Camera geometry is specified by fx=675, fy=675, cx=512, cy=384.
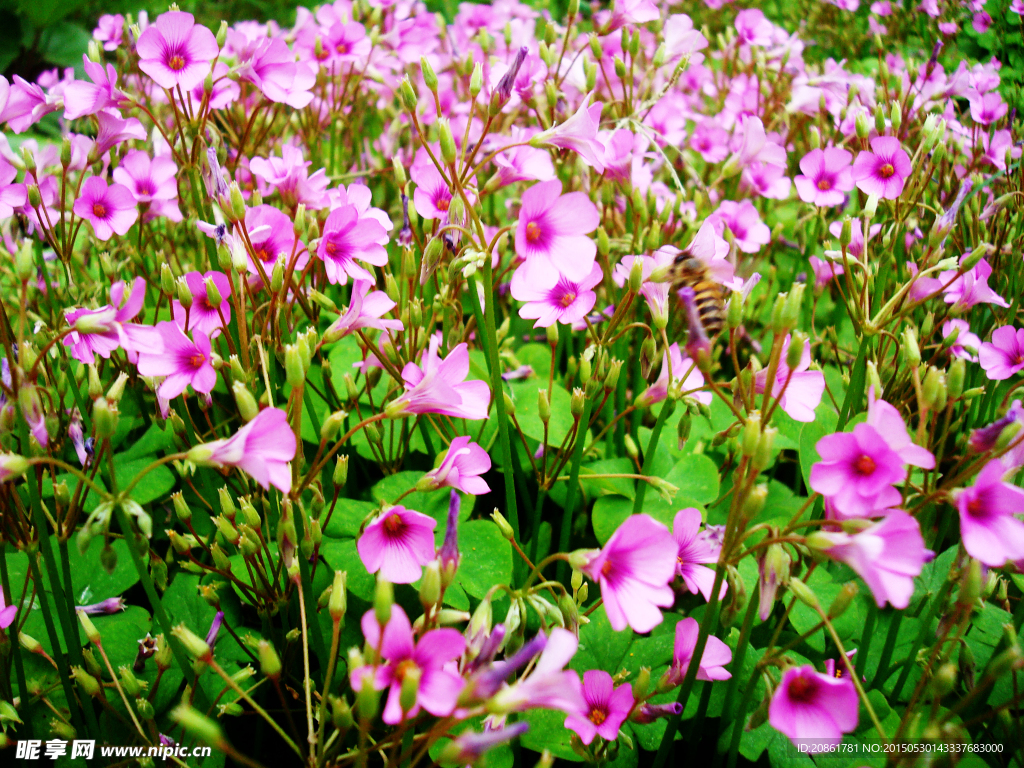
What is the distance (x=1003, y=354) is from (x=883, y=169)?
0.57m

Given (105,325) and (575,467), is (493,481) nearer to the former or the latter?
(575,467)

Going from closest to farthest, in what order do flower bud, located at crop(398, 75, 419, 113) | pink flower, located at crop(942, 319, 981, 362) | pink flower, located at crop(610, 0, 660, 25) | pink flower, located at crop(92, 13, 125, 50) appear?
flower bud, located at crop(398, 75, 419, 113), pink flower, located at crop(942, 319, 981, 362), pink flower, located at crop(610, 0, 660, 25), pink flower, located at crop(92, 13, 125, 50)

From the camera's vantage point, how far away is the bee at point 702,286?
1327 mm

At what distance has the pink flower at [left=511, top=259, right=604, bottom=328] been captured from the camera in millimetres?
1309

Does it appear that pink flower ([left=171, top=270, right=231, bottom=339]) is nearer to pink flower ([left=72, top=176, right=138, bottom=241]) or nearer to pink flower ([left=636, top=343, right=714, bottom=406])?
pink flower ([left=72, top=176, right=138, bottom=241])

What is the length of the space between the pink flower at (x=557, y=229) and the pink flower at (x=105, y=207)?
1139mm

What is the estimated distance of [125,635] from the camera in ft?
4.79

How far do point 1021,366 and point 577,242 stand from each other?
1.19 m

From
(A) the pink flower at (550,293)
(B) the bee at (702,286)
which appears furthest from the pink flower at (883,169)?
(A) the pink flower at (550,293)

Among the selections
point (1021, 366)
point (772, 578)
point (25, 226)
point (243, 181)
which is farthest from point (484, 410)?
point (243, 181)

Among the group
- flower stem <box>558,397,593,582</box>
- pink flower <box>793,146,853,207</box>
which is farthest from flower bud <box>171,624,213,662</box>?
pink flower <box>793,146,853,207</box>

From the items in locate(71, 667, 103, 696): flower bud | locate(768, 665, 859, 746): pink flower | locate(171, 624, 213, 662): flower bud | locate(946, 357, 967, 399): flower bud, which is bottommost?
locate(71, 667, 103, 696): flower bud

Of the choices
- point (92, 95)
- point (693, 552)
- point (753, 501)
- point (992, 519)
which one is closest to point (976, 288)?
point (992, 519)

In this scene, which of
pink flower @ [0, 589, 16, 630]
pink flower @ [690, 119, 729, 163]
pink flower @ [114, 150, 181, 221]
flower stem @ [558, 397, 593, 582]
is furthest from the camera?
pink flower @ [690, 119, 729, 163]
